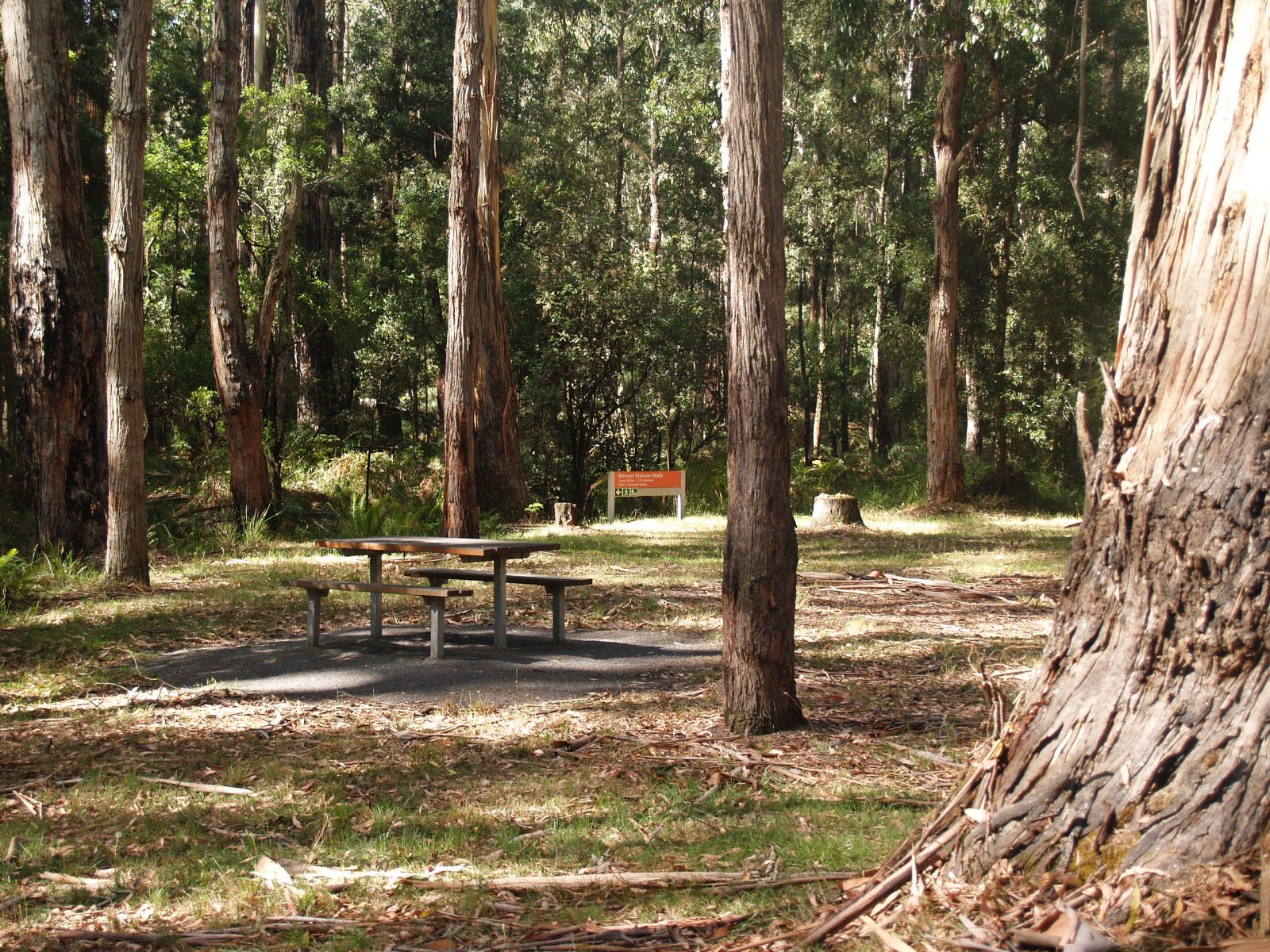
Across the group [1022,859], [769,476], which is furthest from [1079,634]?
[769,476]

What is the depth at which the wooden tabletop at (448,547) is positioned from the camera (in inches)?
305

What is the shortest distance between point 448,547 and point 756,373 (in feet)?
9.97

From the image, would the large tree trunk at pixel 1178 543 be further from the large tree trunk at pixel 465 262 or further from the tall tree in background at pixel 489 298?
the tall tree in background at pixel 489 298

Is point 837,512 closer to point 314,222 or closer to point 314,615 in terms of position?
point 314,615

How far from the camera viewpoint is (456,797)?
16.7 feet

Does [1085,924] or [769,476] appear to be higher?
[769,476]

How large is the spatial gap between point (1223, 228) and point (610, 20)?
37361 mm

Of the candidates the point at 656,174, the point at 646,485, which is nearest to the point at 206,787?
the point at 646,485

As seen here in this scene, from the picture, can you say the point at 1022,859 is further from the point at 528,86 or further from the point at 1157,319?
the point at 528,86

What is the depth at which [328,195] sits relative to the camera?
26.0 meters

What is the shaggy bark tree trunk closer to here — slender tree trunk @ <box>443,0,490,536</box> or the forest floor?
slender tree trunk @ <box>443,0,490,536</box>

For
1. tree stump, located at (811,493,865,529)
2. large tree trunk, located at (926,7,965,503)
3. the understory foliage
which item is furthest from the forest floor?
large tree trunk, located at (926,7,965,503)

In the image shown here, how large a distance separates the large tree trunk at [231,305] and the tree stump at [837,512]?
9.07 meters

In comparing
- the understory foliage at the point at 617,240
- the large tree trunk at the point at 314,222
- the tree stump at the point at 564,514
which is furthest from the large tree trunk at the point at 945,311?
the large tree trunk at the point at 314,222
